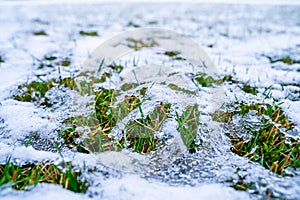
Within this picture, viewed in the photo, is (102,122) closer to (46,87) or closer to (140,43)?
(46,87)

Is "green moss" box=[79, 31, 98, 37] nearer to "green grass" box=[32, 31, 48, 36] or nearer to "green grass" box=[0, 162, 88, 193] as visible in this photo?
"green grass" box=[32, 31, 48, 36]

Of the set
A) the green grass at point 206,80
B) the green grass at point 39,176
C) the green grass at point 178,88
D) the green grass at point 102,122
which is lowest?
the green grass at point 39,176

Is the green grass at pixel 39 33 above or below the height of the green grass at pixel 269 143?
above

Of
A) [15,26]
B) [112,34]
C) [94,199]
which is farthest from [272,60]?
[15,26]

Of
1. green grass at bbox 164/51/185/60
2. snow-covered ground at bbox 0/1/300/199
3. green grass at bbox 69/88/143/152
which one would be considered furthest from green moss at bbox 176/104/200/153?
green grass at bbox 164/51/185/60

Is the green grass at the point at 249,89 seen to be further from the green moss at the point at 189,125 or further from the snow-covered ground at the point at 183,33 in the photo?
the green moss at the point at 189,125

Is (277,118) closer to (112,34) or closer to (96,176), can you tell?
(96,176)

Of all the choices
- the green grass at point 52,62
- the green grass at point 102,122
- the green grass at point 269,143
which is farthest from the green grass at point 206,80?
the green grass at point 52,62
